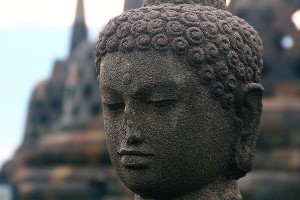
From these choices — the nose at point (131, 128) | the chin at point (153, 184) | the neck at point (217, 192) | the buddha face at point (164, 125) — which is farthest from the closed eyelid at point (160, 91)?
the neck at point (217, 192)

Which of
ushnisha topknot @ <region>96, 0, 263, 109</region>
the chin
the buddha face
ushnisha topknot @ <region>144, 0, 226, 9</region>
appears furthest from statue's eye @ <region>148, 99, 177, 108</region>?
ushnisha topknot @ <region>144, 0, 226, 9</region>

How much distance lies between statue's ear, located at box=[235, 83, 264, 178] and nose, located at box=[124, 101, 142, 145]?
0.73 metres

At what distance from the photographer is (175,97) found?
716 centimetres

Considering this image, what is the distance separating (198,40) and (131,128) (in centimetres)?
73

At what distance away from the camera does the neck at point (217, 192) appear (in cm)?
733

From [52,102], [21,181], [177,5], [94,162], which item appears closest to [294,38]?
[94,162]

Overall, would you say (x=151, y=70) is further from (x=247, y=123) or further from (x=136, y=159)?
(x=247, y=123)

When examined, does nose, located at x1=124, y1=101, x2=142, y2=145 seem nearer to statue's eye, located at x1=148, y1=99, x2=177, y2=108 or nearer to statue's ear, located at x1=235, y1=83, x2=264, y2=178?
statue's eye, located at x1=148, y1=99, x2=177, y2=108

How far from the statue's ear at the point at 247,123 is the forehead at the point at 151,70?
457mm

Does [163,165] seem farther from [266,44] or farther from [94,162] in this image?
[94,162]

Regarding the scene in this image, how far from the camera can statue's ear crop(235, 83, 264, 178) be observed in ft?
24.4

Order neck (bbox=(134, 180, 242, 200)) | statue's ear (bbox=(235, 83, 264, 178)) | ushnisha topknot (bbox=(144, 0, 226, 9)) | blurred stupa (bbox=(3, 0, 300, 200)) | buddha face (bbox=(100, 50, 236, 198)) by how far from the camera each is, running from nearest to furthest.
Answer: buddha face (bbox=(100, 50, 236, 198)) → neck (bbox=(134, 180, 242, 200)) → statue's ear (bbox=(235, 83, 264, 178)) → ushnisha topknot (bbox=(144, 0, 226, 9)) → blurred stupa (bbox=(3, 0, 300, 200))

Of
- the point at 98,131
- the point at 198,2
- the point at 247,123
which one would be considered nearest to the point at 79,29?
the point at 98,131

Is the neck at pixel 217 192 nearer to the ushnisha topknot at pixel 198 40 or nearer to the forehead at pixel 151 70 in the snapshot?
the ushnisha topknot at pixel 198 40
